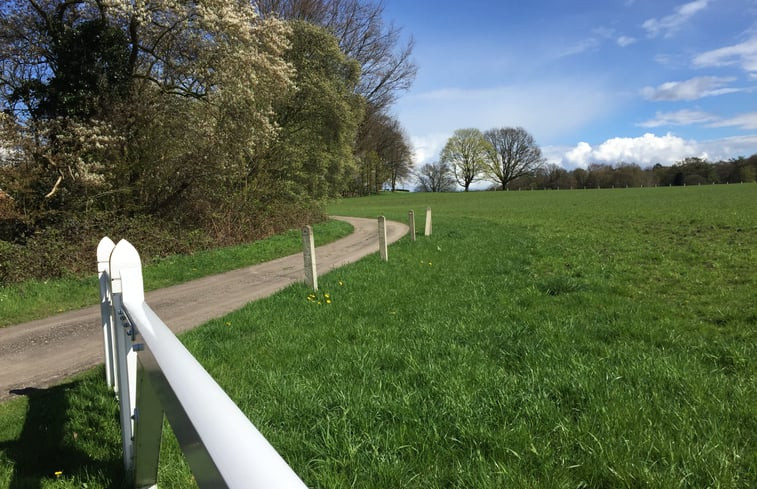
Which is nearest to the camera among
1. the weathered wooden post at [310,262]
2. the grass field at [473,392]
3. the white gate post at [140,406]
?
the white gate post at [140,406]

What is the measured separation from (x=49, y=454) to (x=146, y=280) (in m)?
7.11

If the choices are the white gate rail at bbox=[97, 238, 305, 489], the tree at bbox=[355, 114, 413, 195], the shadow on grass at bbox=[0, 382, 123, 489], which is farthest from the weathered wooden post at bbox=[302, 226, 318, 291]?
the tree at bbox=[355, 114, 413, 195]

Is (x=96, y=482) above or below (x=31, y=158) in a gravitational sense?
below

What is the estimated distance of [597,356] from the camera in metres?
4.28

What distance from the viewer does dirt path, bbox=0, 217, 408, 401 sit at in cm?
510

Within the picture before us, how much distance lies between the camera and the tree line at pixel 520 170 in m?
85.2

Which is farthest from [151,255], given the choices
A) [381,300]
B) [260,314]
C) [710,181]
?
[710,181]

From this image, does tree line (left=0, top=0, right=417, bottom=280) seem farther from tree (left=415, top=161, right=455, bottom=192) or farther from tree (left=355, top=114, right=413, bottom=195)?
tree (left=415, top=161, right=455, bottom=192)

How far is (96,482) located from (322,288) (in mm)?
5296

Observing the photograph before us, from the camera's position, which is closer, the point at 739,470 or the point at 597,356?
the point at 739,470

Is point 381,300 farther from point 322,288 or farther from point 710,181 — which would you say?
point 710,181

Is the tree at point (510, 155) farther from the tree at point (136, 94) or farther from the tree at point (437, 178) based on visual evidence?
Result: the tree at point (136, 94)

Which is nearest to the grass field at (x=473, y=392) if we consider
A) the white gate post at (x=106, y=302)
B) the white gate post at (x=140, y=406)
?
the white gate post at (x=106, y=302)

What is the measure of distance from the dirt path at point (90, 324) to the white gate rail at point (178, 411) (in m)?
3.14
